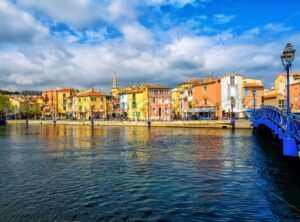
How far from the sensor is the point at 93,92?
490ft

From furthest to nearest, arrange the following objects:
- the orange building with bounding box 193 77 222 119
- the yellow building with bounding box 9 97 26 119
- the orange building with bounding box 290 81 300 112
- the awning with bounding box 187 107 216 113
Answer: the yellow building with bounding box 9 97 26 119
the awning with bounding box 187 107 216 113
the orange building with bounding box 193 77 222 119
the orange building with bounding box 290 81 300 112

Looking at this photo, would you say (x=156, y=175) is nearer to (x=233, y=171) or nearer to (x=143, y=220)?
(x=233, y=171)

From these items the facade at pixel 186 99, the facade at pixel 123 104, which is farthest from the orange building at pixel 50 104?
the facade at pixel 186 99

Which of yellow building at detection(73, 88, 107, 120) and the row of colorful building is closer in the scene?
the row of colorful building

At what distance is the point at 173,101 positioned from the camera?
127438 mm

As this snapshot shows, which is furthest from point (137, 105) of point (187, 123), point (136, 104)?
point (187, 123)

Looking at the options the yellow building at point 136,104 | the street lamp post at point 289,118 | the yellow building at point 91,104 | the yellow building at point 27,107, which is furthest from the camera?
the yellow building at point 27,107

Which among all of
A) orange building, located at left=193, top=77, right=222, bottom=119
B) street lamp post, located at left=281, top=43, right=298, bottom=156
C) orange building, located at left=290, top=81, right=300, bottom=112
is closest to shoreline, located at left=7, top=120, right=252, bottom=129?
orange building, located at left=193, top=77, right=222, bottom=119

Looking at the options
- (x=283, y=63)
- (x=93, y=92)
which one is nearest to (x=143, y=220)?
(x=283, y=63)

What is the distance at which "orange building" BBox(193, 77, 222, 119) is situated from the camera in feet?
310

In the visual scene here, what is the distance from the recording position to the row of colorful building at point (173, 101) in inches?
3652

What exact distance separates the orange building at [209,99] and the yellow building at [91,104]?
59.1 meters

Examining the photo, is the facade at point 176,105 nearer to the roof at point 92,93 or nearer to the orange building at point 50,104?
the roof at point 92,93

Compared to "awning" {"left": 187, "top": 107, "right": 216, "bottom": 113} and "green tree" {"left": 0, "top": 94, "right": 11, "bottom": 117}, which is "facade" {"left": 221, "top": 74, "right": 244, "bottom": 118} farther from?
"green tree" {"left": 0, "top": 94, "right": 11, "bottom": 117}
